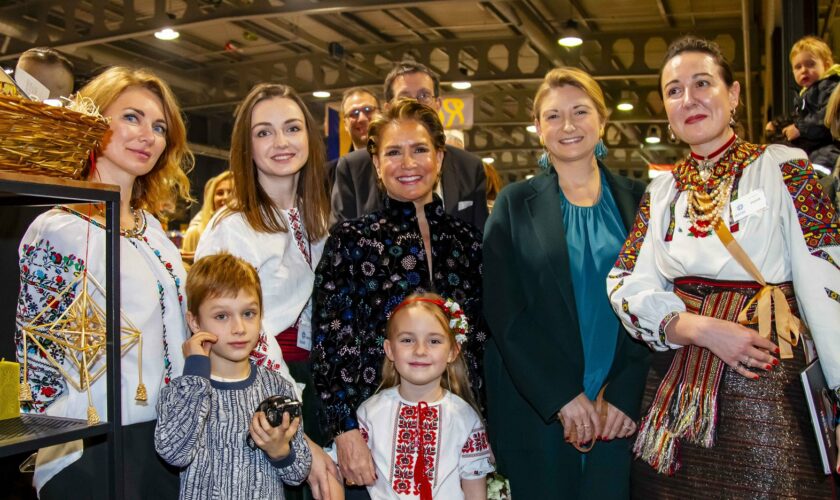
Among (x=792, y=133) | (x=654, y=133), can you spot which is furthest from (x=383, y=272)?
(x=654, y=133)

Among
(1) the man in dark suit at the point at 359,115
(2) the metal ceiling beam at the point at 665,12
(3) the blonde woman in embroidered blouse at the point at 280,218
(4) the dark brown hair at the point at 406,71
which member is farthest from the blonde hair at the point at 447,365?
(2) the metal ceiling beam at the point at 665,12

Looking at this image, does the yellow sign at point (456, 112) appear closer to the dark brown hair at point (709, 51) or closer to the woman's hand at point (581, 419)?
the dark brown hair at point (709, 51)

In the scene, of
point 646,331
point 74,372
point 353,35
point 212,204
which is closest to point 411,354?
point 646,331

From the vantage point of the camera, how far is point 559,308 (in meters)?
2.64

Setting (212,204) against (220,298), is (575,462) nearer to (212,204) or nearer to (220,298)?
(220,298)

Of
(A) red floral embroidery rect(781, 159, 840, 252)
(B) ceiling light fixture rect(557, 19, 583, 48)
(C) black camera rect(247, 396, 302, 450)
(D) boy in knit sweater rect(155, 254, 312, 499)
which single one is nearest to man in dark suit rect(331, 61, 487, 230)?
(D) boy in knit sweater rect(155, 254, 312, 499)

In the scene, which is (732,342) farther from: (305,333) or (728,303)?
(305,333)

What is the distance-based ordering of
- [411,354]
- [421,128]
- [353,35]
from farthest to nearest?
[353,35]
[421,128]
[411,354]

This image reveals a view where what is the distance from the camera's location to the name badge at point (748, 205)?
226 cm

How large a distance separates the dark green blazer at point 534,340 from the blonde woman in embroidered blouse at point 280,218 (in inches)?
24.3

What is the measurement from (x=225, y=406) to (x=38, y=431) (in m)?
0.70

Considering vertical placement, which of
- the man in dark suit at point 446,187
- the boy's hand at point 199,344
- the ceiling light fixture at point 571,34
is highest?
the ceiling light fixture at point 571,34

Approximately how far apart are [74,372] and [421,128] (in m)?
1.33

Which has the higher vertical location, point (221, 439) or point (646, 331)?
point (646, 331)
